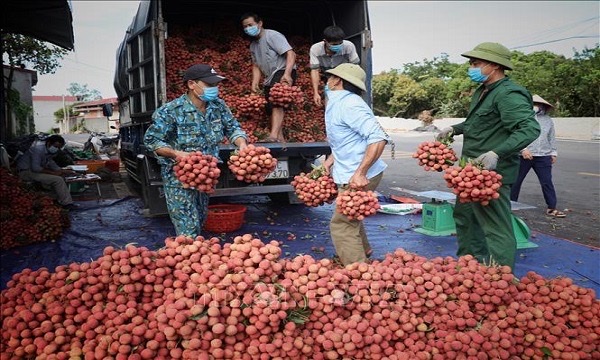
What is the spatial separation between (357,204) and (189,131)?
1486mm

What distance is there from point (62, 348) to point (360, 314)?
51.3 inches

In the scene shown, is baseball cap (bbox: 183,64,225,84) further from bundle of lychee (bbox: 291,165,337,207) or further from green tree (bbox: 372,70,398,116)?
green tree (bbox: 372,70,398,116)

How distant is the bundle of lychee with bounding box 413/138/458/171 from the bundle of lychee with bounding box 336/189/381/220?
62 cm

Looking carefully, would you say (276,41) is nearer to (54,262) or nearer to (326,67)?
(326,67)

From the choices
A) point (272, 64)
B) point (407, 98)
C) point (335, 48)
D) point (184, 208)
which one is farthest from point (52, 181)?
point (407, 98)

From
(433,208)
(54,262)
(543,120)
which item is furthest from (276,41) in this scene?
(543,120)

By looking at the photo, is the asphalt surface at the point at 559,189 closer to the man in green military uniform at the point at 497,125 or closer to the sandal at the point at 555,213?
the sandal at the point at 555,213

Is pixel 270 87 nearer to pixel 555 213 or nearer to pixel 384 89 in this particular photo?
pixel 555 213

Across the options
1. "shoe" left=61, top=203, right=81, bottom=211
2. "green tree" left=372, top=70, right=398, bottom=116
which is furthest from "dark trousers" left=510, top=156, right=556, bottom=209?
"green tree" left=372, top=70, right=398, bottom=116

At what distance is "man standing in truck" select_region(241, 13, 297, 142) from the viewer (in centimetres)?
551

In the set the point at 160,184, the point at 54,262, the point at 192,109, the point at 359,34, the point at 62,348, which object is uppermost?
the point at 359,34

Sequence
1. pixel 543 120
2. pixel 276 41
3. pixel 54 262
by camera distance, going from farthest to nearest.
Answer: pixel 543 120
pixel 276 41
pixel 54 262

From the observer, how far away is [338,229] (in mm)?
3416

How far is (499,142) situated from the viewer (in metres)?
3.45
